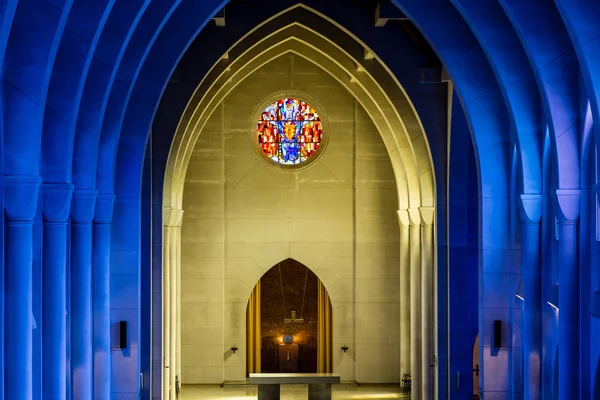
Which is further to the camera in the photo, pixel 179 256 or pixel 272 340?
pixel 272 340

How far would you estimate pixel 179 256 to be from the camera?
100 ft

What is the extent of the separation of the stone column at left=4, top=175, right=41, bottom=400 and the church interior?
25 millimetres

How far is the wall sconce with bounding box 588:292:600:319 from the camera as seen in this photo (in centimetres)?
1334

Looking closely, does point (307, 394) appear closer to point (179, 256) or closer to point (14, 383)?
point (179, 256)

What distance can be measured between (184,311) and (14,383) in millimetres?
20470

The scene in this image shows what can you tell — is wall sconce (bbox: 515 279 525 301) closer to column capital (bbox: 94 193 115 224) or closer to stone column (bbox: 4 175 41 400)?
column capital (bbox: 94 193 115 224)

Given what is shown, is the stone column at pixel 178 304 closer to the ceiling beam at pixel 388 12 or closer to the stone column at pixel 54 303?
the ceiling beam at pixel 388 12

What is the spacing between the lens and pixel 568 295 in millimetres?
15453

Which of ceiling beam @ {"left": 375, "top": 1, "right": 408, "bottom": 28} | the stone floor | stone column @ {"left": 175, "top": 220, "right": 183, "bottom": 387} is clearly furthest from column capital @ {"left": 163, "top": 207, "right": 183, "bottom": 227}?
ceiling beam @ {"left": 375, "top": 1, "right": 408, "bottom": 28}

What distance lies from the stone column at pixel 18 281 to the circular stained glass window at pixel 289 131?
21.0 metres

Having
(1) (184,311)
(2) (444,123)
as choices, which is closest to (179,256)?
(1) (184,311)

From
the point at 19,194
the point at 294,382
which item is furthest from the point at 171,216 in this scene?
the point at 19,194

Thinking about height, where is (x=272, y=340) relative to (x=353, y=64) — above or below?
below

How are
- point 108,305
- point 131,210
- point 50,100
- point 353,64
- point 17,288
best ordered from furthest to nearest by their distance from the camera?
point 353,64 < point 131,210 < point 108,305 < point 50,100 < point 17,288
